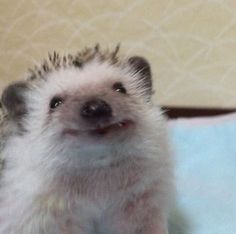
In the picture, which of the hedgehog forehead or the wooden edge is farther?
the wooden edge

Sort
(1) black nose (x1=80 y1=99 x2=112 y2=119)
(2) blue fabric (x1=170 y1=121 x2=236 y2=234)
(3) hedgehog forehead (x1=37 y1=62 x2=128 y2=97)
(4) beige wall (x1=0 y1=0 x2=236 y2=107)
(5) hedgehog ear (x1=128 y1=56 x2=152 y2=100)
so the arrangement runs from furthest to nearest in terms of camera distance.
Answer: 1. (4) beige wall (x1=0 y1=0 x2=236 y2=107)
2. (2) blue fabric (x1=170 y1=121 x2=236 y2=234)
3. (5) hedgehog ear (x1=128 y1=56 x2=152 y2=100)
4. (3) hedgehog forehead (x1=37 y1=62 x2=128 y2=97)
5. (1) black nose (x1=80 y1=99 x2=112 y2=119)

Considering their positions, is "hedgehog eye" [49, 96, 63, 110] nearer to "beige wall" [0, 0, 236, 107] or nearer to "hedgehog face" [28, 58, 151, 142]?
"hedgehog face" [28, 58, 151, 142]

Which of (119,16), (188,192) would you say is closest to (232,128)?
(188,192)

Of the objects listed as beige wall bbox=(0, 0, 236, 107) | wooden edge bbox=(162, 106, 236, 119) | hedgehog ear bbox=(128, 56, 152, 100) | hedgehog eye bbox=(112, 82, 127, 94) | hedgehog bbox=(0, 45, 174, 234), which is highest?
beige wall bbox=(0, 0, 236, 107)

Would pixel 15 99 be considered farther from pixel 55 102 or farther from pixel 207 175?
pixel 207 175

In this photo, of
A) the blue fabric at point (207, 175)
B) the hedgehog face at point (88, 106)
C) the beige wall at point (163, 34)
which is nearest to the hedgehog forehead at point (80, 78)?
the hedgehog face at point (88, 106)

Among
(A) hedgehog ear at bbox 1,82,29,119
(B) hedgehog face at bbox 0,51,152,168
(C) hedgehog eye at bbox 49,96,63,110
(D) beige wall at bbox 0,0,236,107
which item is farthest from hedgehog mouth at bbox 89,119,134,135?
(D) beige wall at bbox 0,0,236,107

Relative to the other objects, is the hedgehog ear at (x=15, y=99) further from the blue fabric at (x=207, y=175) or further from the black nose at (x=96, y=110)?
the blue fabric at (x=207, y=175)

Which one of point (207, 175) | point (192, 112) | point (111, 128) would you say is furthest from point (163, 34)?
point (111, 128)

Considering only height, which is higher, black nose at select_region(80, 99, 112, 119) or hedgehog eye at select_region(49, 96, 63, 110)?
hedgehog eye at select_region(49, 96, 63, 110)

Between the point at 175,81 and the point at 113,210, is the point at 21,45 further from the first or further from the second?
the point at 113,210
